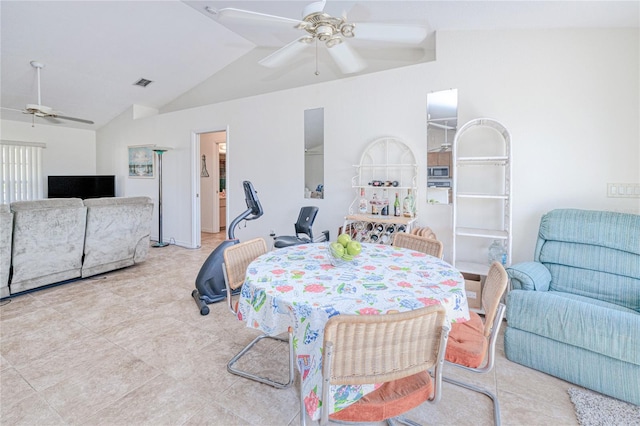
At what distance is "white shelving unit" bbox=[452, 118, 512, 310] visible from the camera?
9.84 feet

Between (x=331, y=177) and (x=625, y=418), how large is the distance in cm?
317

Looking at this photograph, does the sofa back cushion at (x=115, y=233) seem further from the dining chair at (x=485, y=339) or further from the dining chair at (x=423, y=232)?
the dining chair at (x=485, y=339)

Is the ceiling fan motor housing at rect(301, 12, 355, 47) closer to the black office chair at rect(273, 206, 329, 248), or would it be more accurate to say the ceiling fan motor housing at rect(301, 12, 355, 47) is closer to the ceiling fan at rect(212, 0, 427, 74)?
the ceiling fan at rect(212, 0, 427, 74)

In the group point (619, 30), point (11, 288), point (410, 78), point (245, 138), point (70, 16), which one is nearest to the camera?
point (619, 30)

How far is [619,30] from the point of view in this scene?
2676 mm

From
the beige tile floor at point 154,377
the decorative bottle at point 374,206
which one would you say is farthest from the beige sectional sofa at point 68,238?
the decorative bottle at point 374,206

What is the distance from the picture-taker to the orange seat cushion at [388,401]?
116 centimetres

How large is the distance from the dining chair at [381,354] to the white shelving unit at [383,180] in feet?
7.27

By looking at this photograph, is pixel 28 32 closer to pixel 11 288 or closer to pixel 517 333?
pixel 11 288

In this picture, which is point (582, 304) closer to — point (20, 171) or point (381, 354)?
point (381, 354)

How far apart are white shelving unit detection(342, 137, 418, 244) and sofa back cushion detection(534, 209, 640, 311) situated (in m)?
1.19

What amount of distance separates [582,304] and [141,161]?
680 centimetres

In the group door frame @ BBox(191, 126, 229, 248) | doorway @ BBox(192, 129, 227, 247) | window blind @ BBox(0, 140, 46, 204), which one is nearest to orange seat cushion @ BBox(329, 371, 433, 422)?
door frame @ BBox(191, 126, 229, 248)

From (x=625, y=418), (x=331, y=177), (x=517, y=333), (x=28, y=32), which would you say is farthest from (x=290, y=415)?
(x=28, y=32)
